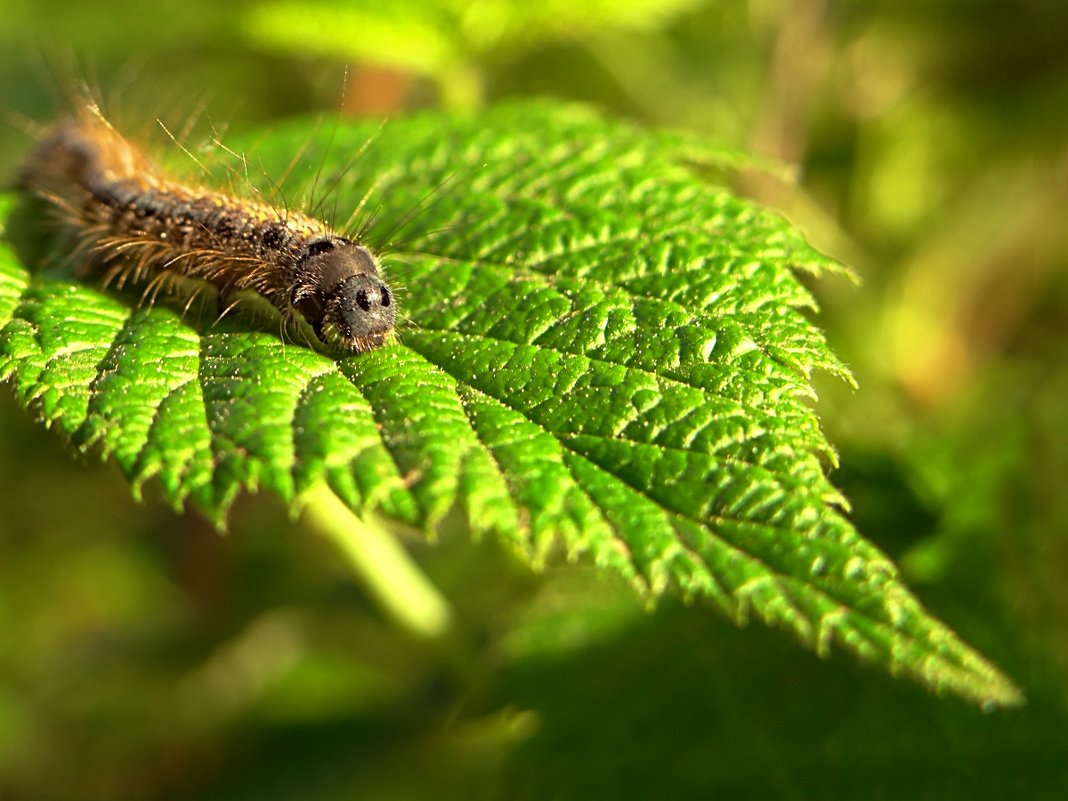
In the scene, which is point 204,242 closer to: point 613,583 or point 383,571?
point 383,571

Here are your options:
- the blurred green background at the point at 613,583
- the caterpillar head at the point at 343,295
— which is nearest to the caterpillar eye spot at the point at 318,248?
the caterpillar head at the point at 343,295

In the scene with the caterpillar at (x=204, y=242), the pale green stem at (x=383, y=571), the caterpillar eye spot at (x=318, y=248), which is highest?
the caterpillar eye spot at (x=318, y=248)

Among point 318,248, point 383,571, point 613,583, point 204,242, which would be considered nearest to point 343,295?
point 318,248

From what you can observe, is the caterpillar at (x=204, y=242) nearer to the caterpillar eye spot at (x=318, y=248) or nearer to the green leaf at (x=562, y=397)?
the caterpillar eye spot at (x=318, y=248)

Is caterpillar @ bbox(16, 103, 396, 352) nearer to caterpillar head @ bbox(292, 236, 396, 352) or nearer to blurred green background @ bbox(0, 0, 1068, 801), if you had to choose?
caterpillar head @ bbox(292, 236, 396, 352)

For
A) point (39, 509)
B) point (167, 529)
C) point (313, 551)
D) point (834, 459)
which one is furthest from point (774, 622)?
point (39, 509)

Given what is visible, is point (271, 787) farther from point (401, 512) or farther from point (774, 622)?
point (774, 622)
